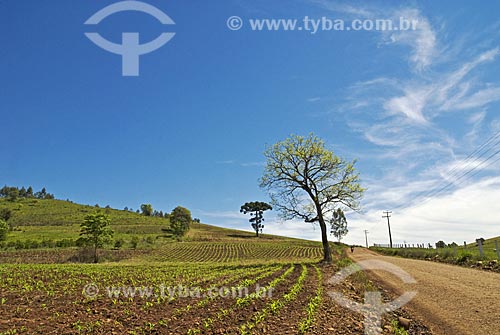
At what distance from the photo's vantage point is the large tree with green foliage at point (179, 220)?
351 ft

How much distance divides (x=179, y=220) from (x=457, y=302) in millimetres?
106630

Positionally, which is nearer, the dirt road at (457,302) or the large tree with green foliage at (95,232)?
the dirt road at (457,302)

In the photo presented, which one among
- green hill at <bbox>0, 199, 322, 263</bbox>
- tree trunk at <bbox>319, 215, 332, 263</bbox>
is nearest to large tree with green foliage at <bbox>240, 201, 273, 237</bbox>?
green hill at <bbox>0, 199, 322, 263</bbox>

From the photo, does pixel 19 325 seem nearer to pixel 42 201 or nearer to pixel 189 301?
pixel 189 301

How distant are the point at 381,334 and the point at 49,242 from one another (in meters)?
79.5

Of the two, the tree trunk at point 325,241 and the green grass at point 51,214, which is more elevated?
the green grass at point 51,214

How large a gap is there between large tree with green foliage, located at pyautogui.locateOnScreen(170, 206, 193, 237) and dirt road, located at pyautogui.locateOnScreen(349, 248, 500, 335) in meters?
97.1

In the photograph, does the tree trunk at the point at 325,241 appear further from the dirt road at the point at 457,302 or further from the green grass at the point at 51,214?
the green grass at the point at 51,214

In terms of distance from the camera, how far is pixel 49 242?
70438 millimetres

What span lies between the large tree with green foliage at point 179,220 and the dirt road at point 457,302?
318 ft

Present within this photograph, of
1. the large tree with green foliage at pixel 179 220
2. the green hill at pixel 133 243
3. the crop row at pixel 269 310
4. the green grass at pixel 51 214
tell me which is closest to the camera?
the crop row at pixel 269 310

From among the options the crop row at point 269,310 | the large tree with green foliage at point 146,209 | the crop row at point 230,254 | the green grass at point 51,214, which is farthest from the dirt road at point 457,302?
the large tree with green foliage at point 146,209

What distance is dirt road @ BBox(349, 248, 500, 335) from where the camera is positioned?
8.27 meters

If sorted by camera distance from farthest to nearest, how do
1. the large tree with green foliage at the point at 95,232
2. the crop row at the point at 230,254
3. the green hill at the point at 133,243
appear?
1. the green hill at the point at 133,243
2. the large tree with green foliage at the point at 95,232
3. the crop row at the point at 230,254
